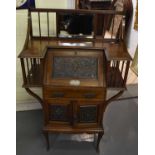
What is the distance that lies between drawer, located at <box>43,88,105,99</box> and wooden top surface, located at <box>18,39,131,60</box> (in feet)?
0.83

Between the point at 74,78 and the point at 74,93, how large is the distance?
11 cm

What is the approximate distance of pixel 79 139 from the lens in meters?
2.10

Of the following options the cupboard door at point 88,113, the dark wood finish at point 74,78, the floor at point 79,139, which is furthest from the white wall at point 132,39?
the cupboard door at point 88,113

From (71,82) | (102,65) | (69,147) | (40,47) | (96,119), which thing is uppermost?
(40,47)

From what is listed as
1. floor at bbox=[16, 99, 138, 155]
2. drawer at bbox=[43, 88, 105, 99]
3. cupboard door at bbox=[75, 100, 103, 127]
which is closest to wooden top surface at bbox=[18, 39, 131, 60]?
drawer at bbox=[43, 88, 105, 99]

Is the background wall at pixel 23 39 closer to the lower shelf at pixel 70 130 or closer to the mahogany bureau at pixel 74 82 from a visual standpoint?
the mahogany bureau at pixel 74 82

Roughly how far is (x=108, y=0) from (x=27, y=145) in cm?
272

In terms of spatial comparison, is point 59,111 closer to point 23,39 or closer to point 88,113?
point 88,113

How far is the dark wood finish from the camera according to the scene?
1.57 metres
